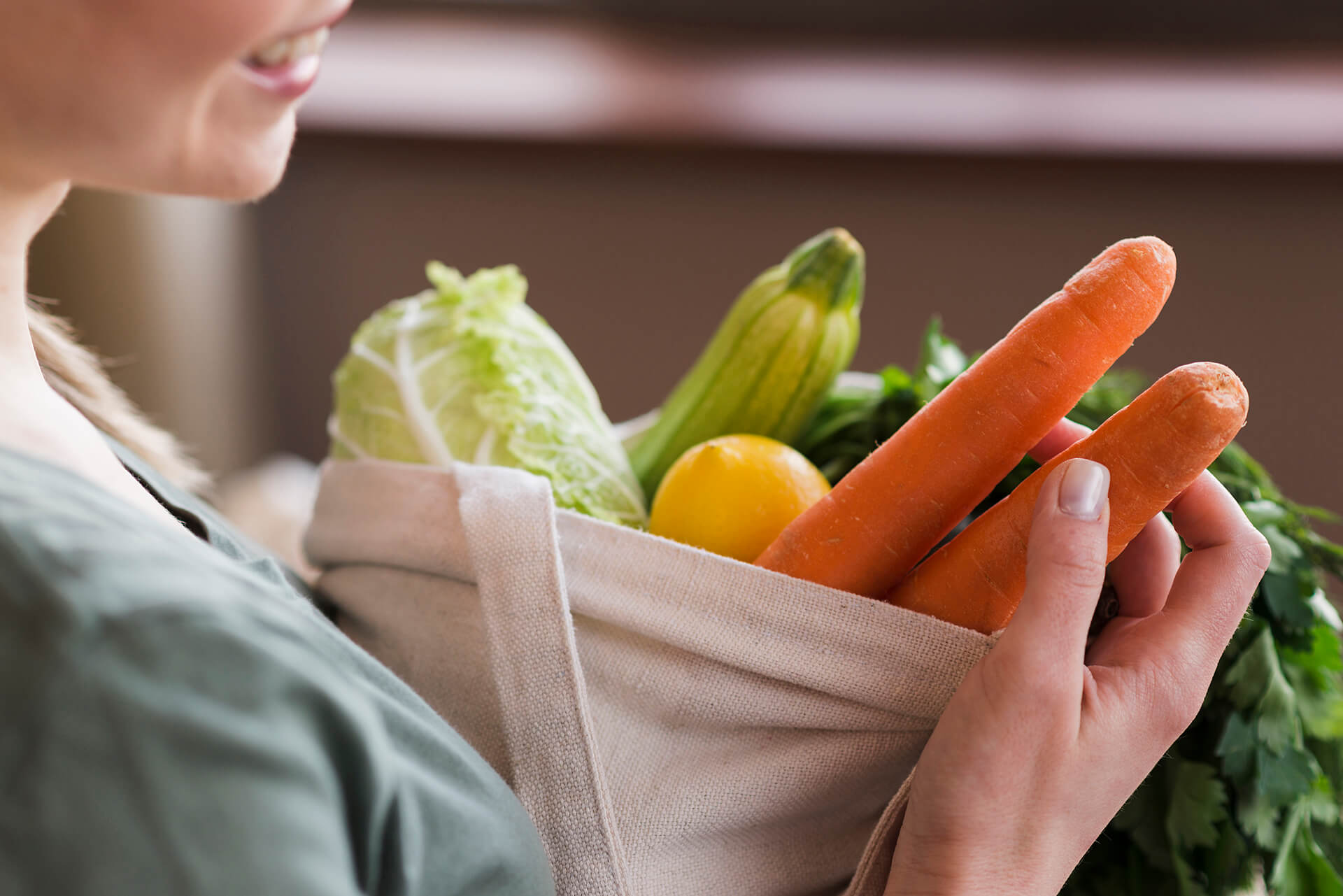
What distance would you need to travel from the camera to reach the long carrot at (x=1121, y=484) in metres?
0.50

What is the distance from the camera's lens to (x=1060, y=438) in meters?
0.63

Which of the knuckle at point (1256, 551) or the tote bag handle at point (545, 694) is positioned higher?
the knuckle at point (1256, 551)

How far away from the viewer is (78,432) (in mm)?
520

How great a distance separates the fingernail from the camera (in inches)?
18.8

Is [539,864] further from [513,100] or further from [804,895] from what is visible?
[513,100]

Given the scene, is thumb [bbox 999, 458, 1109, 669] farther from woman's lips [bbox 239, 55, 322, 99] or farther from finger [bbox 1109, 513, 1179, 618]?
woman's lips [bbox 239, 55, 322, 99]

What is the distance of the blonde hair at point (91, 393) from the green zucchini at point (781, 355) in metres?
0.36

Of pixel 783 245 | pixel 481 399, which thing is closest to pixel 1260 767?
pixel 481 399

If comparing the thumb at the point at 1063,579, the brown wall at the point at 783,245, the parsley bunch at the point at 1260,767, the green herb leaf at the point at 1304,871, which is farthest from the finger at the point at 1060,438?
the brown wall at the point at 783,245

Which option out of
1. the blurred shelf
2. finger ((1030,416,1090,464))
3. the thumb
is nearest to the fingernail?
the thumb

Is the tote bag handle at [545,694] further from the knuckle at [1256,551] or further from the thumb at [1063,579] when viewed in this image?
the knuckle at [1256,551]

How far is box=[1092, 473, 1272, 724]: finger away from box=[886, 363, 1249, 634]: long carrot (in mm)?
35

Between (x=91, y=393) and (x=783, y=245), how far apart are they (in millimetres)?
1581

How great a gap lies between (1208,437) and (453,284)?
53 centimetres
